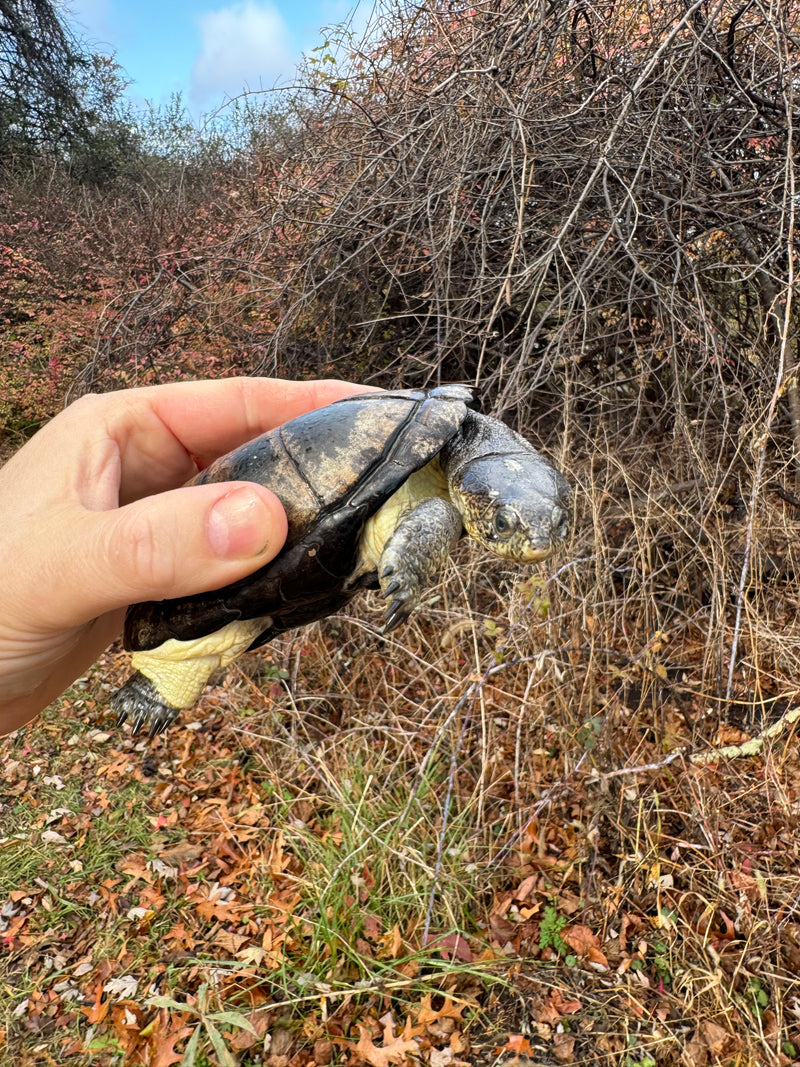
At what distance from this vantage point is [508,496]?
4.33ft

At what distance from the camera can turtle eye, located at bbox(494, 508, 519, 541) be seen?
1.30m

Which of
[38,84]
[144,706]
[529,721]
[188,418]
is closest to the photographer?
[144,706]

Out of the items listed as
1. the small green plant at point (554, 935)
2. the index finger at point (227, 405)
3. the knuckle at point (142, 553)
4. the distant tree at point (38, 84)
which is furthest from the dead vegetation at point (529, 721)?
the distant tree at point (38, 84)

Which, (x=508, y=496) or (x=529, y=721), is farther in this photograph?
(x=529, y=721)

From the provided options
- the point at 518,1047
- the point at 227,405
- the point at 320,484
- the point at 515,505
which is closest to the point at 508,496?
the point at 515,505

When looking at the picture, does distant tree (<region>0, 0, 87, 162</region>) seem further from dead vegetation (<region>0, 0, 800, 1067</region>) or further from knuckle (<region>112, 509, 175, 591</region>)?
knuckle (<region>112, 509, 175, 591</region>)

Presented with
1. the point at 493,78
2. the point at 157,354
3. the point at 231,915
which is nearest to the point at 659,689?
the point at 231,915

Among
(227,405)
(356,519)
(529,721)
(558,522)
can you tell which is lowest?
(529,721)

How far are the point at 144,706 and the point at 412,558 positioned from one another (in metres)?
0.77

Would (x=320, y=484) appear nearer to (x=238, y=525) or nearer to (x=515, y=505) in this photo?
(x=238, y=525)

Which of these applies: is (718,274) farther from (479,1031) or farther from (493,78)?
(479,1031)

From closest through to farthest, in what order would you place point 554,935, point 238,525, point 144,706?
1. point 238,525
2. point 144,706
3. point 554,935

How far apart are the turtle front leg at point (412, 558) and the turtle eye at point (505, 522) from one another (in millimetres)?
106

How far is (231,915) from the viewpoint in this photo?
2.76m
